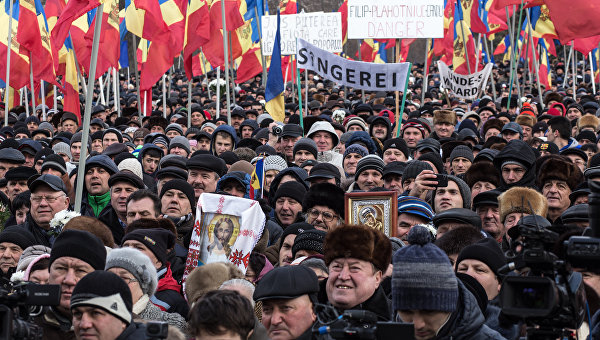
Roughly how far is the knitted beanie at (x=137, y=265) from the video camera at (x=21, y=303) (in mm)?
1383

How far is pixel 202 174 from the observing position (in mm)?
8602

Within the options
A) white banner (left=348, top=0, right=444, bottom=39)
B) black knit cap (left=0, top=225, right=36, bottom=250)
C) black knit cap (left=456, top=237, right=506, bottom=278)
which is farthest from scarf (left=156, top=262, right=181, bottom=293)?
white banner (left=348, top=0, right=444, bottom=39)

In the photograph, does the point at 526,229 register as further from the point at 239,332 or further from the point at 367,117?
the point at 367,117

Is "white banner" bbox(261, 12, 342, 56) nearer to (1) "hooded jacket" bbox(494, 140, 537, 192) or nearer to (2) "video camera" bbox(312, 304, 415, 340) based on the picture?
(1) "hooded jacket" bbox(494, 140, 537, 192)

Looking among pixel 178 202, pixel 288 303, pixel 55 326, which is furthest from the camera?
pixel 178 202

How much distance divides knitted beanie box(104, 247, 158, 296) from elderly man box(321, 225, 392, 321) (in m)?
1.07

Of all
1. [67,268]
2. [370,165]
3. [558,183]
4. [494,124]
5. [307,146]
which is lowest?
[67,268]

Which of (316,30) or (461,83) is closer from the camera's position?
(316,30)

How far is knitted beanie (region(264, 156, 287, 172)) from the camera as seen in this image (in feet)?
29.9

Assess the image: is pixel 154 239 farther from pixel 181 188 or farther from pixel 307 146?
pixel 307 146

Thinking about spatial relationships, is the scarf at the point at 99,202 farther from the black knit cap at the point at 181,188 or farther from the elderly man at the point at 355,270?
the elderly man at the point at 355,270

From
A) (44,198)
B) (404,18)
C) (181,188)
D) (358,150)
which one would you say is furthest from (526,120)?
(44,198)

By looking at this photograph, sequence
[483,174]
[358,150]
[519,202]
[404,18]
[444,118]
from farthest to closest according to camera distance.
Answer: [404,18]
[444,118]
[358,150]
[483,174]
[519,202]

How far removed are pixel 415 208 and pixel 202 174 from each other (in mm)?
2474
